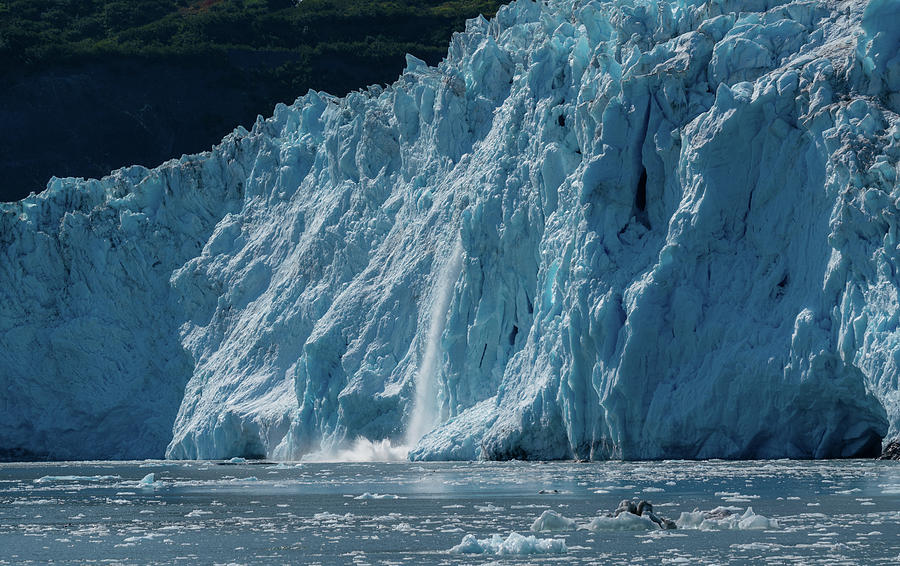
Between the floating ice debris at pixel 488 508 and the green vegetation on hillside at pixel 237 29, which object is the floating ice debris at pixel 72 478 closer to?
the floating ice debris at pixel 488 508

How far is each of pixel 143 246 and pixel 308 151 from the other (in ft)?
21.5

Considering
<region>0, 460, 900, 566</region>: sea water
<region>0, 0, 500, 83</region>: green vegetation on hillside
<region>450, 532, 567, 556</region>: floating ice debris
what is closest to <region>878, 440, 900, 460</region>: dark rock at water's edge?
<region>0, 460, 900, 566</region>: sea water

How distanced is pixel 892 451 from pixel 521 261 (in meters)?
12.9

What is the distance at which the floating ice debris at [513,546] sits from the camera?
1620 centimetres

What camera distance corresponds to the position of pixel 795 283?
3153 centimetres

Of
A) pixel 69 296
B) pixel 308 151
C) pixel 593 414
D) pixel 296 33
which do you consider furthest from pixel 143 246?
pixel 296 33

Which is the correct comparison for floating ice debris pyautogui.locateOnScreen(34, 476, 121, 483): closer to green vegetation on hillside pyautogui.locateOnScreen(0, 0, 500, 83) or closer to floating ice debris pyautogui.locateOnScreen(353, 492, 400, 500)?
floating ice debris pyautogui.locateOnScreen(353, 492, 400, 500)

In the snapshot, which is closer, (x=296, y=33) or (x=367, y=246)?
(x=367, y=246)

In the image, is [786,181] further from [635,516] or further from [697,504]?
[635,516]

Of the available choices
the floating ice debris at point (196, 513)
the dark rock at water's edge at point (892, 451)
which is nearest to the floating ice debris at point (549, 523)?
the floating ice debris at point (196, 513)

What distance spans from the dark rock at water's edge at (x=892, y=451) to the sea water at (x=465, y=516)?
1.31 feet

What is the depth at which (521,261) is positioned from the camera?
38844 mm

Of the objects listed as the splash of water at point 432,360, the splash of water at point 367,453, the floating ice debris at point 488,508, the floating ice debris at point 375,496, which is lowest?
the floating ice debris at point 488,508

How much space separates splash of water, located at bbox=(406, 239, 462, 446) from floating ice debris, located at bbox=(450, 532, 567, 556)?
23.7 metres
